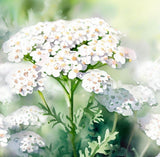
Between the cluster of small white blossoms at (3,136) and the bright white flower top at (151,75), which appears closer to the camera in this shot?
the cluster of small white blossoms at (3,136)

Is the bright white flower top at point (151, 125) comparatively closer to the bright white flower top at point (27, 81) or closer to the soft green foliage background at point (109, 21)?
the soft green foliage background at point (109, 21)

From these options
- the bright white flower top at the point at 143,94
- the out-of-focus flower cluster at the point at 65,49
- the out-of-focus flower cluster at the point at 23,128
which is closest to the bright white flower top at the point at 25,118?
the out-of-focus flower cluster at the point at 23,128

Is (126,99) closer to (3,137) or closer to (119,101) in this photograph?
(119,101)

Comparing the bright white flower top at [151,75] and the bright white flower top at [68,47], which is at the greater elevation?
the bright white flower top at [68,47]

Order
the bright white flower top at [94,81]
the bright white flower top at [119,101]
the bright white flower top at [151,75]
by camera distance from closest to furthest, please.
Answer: the bright white flower top at [94,81]
the bright white flower top at [119,101]
the bright white flower top at [151,75]

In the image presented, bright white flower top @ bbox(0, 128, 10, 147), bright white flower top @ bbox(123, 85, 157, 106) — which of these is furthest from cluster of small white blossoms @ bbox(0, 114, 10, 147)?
bright white flower top @ bbox(123, 85, 157, 106)

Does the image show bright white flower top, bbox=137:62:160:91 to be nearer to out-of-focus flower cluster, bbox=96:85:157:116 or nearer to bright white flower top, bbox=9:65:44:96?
out-of-focus flower cluster, bbox=96:85:157:116

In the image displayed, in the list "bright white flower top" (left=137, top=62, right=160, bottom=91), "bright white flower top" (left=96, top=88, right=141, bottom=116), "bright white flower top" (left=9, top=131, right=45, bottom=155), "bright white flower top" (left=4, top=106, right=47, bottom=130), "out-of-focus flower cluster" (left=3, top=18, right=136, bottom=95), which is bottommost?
"bright white flower top" (left=9, top=131, right=45, bottom=155)
